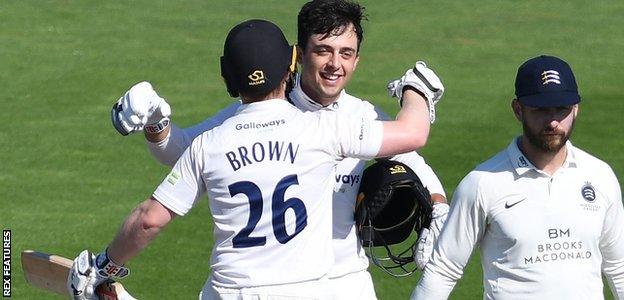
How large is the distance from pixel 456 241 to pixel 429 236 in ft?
2.22

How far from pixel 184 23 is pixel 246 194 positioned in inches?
506

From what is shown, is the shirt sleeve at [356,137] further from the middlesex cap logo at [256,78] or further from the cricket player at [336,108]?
the cricket player at [336,108]

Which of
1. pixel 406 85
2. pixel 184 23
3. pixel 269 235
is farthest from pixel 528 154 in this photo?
pixel 184 23

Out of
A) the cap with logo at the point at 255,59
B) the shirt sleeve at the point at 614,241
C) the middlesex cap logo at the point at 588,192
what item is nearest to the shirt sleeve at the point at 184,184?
the cap with logo at the point at 255,59

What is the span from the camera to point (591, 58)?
17.2 meters

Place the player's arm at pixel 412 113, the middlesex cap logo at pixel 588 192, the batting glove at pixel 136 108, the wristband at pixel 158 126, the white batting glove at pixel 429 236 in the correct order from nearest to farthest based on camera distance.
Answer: the player's arm at pixel 412 113
the middlesex cap logo at pixel 588 192
the batting glove at pixel 136 108
the wristband at pixel 158 126
the white batting glove at pixel 429 236

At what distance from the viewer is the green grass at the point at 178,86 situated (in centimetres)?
1159

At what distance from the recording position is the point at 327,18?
6.79 m

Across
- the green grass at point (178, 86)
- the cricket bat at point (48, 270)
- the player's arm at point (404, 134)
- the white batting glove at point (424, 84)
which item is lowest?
the green grass at point (178, 86)

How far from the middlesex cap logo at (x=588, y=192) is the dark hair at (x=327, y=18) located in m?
1.46

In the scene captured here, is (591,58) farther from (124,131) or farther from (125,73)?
(124,131)

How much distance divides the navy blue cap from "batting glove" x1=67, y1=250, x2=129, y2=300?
79.3 inches

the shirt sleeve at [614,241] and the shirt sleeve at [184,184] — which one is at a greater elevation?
the shirt sleeve at [184,184]

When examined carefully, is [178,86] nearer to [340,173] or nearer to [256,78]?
[340,173]
